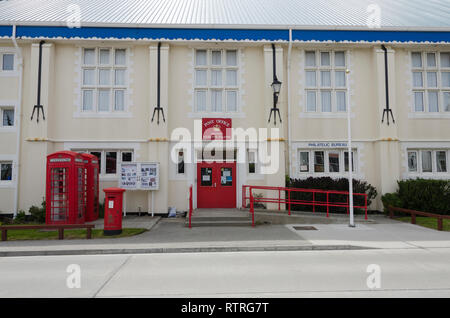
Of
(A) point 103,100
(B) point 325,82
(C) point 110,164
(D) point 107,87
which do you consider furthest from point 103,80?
(B) point 325,82

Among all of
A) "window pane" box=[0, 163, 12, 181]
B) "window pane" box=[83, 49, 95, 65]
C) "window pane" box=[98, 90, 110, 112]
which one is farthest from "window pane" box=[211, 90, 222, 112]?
"window pane" box=[0, 163, 12, 181]

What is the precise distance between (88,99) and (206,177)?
21.8 ft

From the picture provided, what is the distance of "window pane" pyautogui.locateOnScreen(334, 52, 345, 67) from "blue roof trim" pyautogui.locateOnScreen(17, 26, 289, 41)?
12.2 feet

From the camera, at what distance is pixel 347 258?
286 inches

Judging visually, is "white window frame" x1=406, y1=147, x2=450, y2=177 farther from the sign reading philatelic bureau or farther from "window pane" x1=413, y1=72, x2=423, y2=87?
the sign reading philatelic bureau

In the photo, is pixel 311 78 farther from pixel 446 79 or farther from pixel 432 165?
pixel 432 165

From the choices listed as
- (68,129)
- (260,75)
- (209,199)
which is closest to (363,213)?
(209,199)

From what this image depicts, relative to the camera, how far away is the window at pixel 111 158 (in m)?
14.2

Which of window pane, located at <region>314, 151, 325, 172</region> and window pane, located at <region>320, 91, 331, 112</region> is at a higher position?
window pane, located at <region>320, 91, 331, 112</region>

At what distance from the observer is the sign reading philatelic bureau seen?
1423 cm

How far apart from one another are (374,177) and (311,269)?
32.7ft

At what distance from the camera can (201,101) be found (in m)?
14.7

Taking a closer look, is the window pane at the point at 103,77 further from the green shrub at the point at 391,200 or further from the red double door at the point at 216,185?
the green shrub at the point at 391,200
